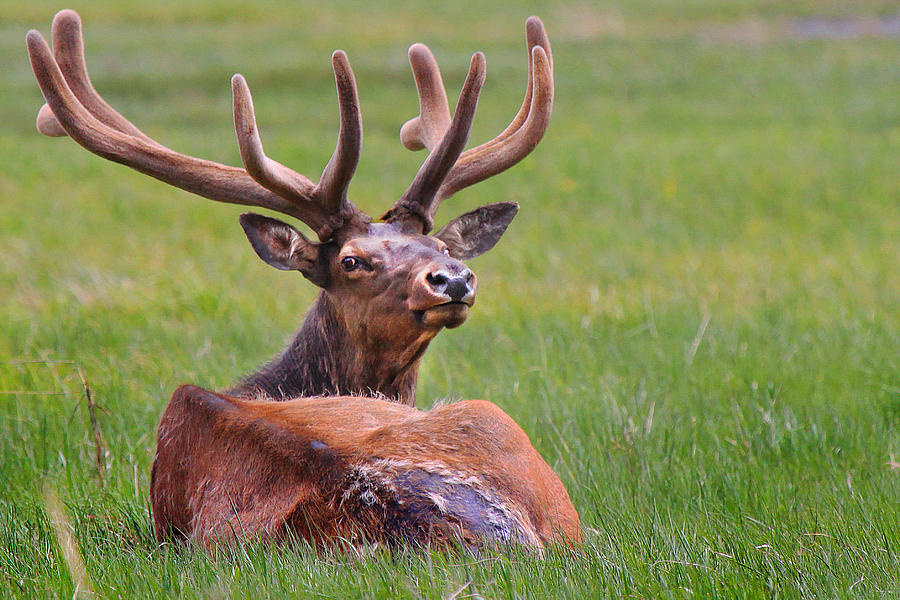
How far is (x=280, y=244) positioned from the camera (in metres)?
4.69

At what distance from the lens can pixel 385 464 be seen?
3164 millimetres

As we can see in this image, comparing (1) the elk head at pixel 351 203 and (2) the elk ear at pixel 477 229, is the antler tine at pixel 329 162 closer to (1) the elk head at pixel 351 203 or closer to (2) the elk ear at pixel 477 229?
(1) the elk head at pixel 351 203

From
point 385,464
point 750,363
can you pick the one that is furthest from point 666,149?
point 385,464

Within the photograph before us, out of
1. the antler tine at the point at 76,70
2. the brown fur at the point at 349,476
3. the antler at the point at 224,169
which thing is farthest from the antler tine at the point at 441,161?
the antler tine at the point at 76,70

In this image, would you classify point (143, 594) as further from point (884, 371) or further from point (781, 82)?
→ point (781, 82)

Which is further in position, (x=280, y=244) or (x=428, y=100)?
(x=428, y=100)

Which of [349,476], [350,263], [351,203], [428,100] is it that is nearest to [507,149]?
[428,100]

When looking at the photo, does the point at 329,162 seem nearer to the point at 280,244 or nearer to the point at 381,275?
the point at 280,244

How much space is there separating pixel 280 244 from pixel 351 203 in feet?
1.13

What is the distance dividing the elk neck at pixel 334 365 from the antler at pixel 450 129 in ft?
1.69

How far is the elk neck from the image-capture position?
14.9ft

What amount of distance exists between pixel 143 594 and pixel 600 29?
2597 centimetres

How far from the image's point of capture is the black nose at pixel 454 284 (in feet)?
13.3

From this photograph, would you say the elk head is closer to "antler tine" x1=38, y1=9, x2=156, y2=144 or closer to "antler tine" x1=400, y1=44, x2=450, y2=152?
"antler tine" x1=38, y1=9, x2=156, y2=144
